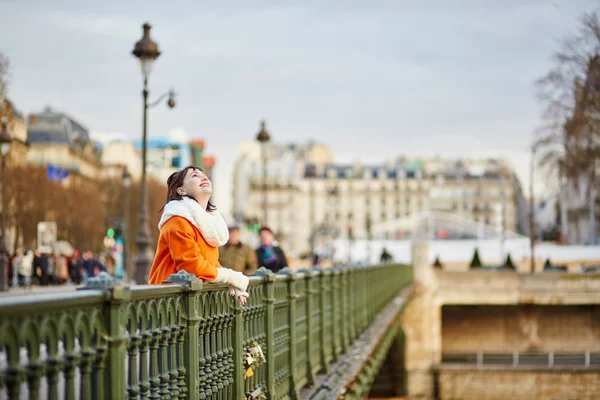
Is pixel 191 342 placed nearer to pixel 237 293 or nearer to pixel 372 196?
pixel 237 293

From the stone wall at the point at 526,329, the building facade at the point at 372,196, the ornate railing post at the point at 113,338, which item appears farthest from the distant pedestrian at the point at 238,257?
the building facade at the point at 372,196

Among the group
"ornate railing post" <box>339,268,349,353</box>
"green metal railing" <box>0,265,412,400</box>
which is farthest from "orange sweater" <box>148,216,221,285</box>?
"ornate railing post" <box>339,268,349,353</box>

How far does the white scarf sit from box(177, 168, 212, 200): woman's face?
0.06m

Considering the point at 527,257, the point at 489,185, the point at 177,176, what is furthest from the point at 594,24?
the point at 489,185

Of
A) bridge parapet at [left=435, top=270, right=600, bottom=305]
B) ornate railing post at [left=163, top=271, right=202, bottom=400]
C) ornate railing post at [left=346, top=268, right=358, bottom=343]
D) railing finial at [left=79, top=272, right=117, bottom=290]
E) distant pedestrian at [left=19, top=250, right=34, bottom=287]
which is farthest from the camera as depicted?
bridge parapet at [left=435, top=270, right=600, bottom=305]

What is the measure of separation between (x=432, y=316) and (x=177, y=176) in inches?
1744

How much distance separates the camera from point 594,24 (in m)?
47.8

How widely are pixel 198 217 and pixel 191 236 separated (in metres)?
0.12

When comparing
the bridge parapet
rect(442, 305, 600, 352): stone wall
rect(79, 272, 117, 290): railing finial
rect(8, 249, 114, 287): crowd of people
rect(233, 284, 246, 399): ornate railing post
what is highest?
rect(79, 272, 117, 290): railing finial

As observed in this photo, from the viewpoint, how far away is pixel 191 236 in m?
7.21

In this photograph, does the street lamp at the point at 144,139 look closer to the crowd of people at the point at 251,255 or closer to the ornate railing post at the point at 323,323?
the crowd of people at the point at 251,255

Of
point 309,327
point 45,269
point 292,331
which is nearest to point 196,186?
point 292,331

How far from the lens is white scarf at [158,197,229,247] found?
7.20 meters

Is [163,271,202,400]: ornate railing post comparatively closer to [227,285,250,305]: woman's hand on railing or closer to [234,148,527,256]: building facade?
[227,285,250,305]: woman's hand on railing
